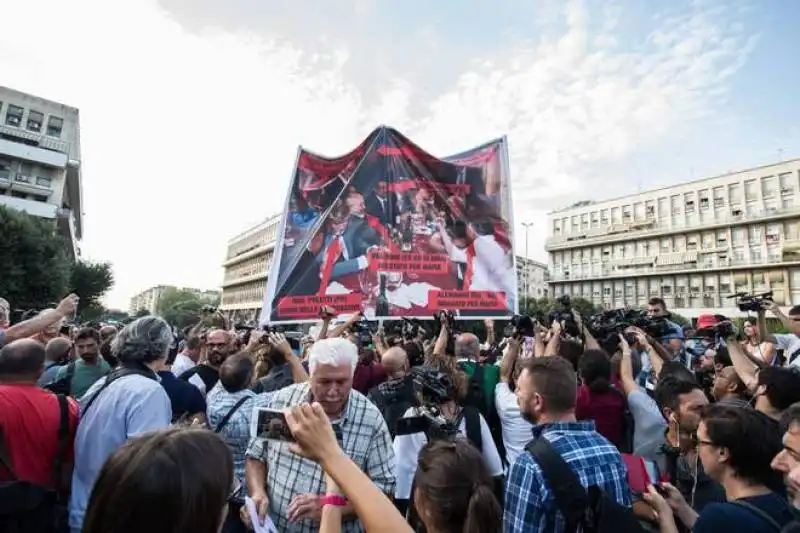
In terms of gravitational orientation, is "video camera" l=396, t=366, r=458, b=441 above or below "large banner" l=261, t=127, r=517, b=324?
below

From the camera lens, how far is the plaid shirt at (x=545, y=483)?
182 centimetres

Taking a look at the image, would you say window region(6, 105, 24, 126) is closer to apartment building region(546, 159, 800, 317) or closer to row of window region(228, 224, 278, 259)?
row of window region(228, 224, 278, 259)

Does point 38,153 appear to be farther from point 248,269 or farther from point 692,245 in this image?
point 692,245

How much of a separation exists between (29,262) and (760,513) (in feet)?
93.6

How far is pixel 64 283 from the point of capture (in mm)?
24547

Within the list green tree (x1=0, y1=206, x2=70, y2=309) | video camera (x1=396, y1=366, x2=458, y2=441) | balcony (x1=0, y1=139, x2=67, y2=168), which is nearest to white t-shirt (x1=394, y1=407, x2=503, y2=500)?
video camera (x1=396, y1=366, x2=458, y2=441)

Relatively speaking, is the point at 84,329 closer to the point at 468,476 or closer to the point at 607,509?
the point at 468,476

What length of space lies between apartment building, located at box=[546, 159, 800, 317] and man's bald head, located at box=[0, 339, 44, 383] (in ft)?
183

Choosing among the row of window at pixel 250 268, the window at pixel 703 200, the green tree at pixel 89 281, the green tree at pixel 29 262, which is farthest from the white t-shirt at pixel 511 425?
the row of window at pixel 250 268

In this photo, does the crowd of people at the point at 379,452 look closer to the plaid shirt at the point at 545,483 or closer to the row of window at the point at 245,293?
the plaid shirt at the point at 545,483

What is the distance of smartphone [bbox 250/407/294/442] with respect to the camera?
142cm

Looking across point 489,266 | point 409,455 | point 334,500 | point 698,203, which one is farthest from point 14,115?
point 698,203

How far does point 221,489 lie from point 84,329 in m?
4.69

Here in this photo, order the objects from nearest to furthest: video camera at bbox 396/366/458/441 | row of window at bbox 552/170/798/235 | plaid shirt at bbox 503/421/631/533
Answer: plaid shirt at bbox 503/421/631/533 → video camera at bbox 396/366/458/441 → row of window at bbox 552/170/798/235
